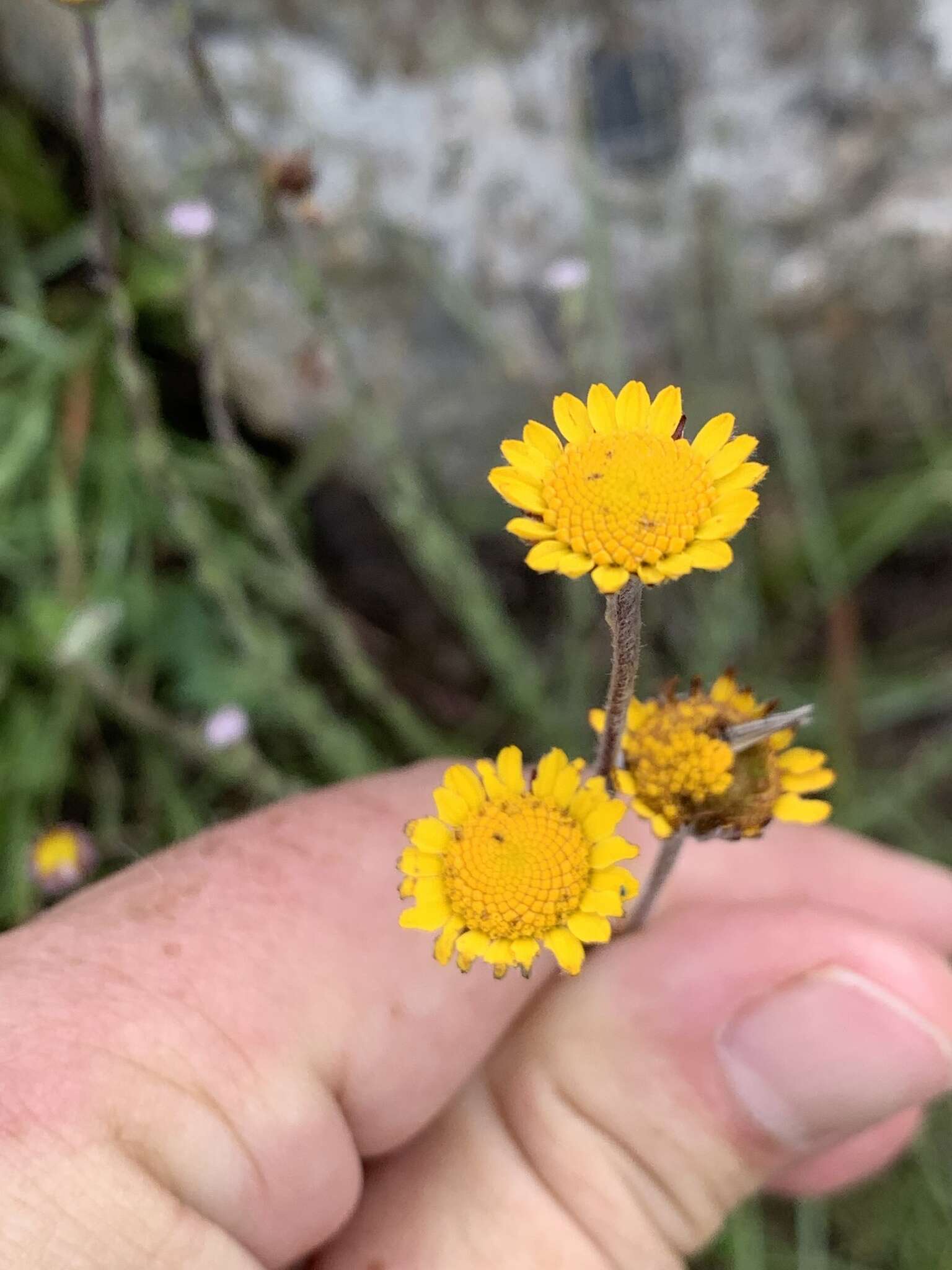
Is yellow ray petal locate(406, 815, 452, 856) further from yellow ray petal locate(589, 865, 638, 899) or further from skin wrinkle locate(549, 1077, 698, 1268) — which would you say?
skin wrinkle locate(549, 1077, 698, 1268)

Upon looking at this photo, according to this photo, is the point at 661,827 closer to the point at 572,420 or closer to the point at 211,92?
the point at 572,420

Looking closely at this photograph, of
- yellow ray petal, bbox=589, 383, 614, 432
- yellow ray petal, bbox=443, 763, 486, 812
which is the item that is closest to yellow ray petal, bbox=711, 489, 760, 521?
yellow ray petal, bbox=589, 383, 614, 432

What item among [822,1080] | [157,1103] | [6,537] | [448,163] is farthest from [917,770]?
[6,537]

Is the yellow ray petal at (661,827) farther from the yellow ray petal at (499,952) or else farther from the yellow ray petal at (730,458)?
the yellow ray petal at (730,458)

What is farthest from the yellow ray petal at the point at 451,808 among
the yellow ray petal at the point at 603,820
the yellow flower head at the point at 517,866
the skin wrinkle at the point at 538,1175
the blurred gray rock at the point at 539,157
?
the blurred gray rock at the point at 539,157

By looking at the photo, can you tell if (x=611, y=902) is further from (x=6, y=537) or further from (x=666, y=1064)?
(x=6, y=537)

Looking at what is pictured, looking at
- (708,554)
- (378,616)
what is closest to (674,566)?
(708,554)

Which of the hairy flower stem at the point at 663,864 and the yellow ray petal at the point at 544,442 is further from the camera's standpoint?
the hairy flower stem at the point at 663,864
